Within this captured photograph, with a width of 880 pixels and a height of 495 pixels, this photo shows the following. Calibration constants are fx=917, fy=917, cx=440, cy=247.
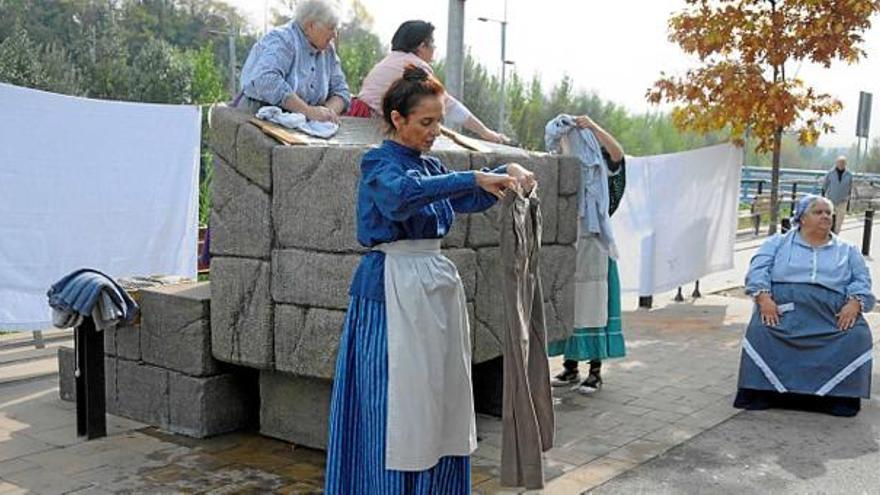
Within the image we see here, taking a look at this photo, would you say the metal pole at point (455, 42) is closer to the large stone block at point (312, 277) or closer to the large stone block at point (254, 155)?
the large stone block at point (254, 155)

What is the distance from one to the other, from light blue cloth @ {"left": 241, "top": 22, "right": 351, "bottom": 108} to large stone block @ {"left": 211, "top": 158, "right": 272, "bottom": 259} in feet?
1.38

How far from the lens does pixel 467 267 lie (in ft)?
13.9

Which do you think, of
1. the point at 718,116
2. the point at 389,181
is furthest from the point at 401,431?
the point at 718,116

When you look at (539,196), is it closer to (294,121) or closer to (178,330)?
(294,121)

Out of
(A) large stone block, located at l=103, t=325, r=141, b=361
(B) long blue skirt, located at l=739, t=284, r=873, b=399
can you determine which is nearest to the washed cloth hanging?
(A) large stone block, located at l=103, t=325, r=141, b=361

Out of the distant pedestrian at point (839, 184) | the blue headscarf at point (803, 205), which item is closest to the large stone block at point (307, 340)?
the blue headscarf at point (803, 205)

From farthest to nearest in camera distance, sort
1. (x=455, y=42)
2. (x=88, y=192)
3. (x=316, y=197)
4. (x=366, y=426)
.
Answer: (x=455, y=42), (x=88, y=192), (x=316, y=197), (x=366, y=426)

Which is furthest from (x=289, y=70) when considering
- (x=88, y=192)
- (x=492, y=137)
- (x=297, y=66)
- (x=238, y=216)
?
(x=88, y=192)

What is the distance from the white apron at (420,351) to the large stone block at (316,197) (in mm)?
929

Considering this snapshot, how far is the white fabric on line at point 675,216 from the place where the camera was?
342 inches

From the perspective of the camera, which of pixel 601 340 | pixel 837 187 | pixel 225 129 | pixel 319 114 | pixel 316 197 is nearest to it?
pixel 316 197

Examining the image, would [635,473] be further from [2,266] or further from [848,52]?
[848,52]

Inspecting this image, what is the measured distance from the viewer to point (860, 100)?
Result: 16.0 meters

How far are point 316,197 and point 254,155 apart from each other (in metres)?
0.43
